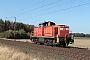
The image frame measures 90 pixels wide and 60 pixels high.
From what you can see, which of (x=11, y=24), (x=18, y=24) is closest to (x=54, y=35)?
(x=18, y=24)

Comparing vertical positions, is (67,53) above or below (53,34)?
below

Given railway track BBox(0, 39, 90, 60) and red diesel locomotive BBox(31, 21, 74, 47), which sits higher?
red diesel locomotive BBox(31, 21, 74, 47)

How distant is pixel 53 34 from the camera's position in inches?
1077

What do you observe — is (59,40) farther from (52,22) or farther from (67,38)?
(52,22)

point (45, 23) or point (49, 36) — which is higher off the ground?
point (45, 23)

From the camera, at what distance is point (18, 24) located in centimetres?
10662

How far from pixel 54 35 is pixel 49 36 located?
806 mm

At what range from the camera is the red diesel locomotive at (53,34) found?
85.3ft

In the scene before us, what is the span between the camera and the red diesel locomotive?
26.0m

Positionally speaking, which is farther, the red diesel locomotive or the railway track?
the red diesel locomotive

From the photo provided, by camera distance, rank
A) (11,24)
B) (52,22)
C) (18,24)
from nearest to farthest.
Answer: (52,22) → (18,24) → (11,24)

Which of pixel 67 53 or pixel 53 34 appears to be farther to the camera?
pixel 53 34

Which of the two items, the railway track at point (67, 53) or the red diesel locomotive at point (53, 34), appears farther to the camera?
the red diesel locomotive at point (53, 34)

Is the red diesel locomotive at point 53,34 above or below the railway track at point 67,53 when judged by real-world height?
above
